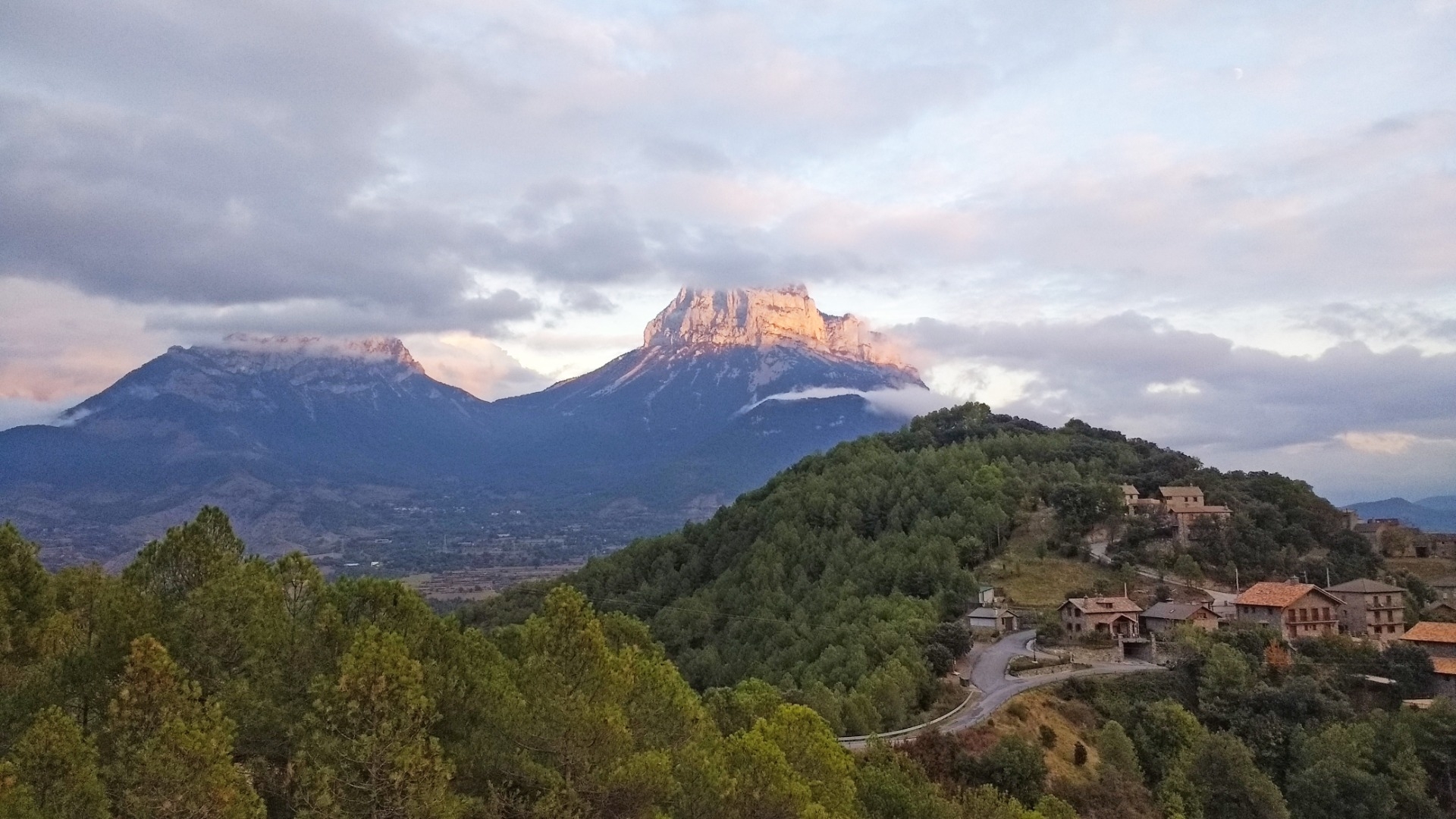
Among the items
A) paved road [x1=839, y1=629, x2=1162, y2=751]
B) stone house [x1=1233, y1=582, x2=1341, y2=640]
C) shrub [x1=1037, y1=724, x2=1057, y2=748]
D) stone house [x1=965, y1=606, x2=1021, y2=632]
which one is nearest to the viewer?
paved road [x1=839, y1=629, x2=1162, y2=751]

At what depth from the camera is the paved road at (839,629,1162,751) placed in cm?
4856

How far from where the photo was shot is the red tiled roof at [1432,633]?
6244 cm

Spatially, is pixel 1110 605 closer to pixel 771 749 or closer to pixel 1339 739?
pixel 1339 739

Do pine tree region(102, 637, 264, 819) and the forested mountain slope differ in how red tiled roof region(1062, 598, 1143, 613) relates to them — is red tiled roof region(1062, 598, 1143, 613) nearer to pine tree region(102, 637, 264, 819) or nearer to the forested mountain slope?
the forested mountain slope

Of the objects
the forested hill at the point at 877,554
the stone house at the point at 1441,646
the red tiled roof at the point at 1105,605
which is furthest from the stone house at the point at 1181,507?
the stone house at the point at 1441,646

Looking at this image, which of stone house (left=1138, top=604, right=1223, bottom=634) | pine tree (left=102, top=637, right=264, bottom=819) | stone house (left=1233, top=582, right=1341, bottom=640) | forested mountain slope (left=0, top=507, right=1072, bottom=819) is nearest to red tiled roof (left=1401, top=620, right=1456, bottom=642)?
stone house (left=1233, top=582, right=1341, bottom=640)

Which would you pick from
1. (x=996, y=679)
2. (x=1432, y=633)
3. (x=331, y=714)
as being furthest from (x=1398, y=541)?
(x=331, y=714)

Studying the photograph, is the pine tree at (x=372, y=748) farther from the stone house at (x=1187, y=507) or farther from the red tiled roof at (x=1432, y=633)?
the stone house at (x=1187, y=507)

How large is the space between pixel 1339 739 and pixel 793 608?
138ft

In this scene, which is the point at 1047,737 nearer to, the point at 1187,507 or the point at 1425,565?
the point at 1187,507

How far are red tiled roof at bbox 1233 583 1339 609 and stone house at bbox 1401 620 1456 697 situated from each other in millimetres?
5650

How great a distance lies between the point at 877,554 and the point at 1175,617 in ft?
89.6

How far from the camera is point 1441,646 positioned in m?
62.7

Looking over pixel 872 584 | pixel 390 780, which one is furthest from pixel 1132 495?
pixel 390 780
